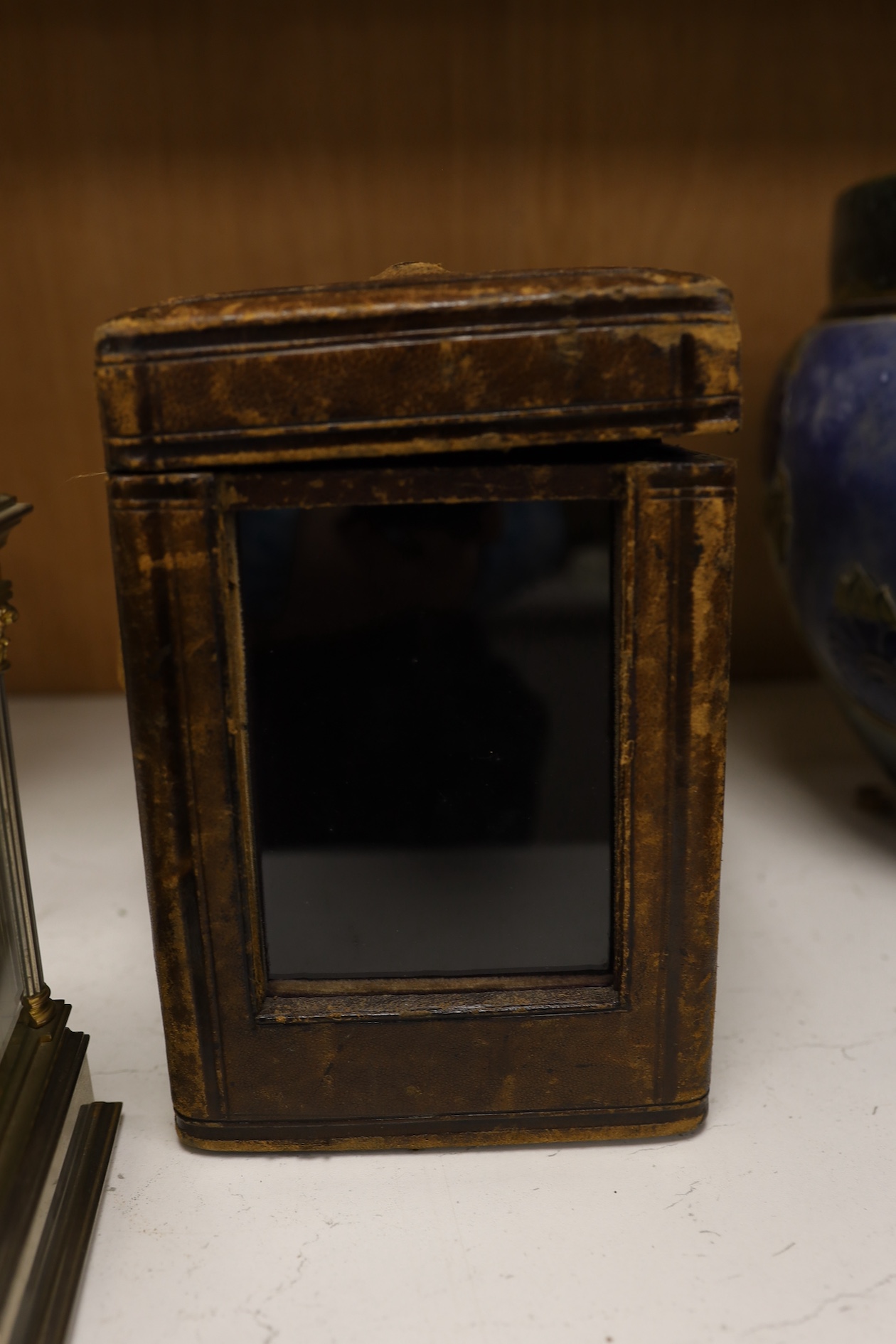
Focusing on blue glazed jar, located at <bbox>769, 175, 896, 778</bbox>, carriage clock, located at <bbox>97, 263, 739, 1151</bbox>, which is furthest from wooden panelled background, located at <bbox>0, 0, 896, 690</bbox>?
carriage clock, located at <bbox>97, 263, 739, 1151</bbox>

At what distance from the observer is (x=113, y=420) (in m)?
0.57

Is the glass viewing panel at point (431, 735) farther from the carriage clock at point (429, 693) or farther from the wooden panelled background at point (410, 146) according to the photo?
the wooden panelled background at point (410, 146)

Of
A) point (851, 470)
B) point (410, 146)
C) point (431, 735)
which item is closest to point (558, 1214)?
point (431, 735)

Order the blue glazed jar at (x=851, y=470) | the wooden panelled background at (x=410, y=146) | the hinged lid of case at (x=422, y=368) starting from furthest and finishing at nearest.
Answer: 1. the wooden panelled background at (x=410, y=146)
2. the blue glazed jar at (x=851, y=470)
3. the hinged lid of case at (x=422, y=368)

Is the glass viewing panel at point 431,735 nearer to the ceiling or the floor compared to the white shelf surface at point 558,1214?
nearer to the ceiling

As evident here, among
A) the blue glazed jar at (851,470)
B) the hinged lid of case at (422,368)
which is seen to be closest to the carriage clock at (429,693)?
the hinged lid of case at (422,368)

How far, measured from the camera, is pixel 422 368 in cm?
56

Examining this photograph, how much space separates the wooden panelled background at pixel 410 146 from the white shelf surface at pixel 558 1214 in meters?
0.84

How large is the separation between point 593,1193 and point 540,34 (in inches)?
47.6

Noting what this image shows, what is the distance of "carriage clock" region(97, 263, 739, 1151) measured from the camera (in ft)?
1.86

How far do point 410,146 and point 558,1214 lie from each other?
115 cm

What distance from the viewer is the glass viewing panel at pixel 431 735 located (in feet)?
2.02

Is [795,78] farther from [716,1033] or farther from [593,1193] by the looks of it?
[593,1193]

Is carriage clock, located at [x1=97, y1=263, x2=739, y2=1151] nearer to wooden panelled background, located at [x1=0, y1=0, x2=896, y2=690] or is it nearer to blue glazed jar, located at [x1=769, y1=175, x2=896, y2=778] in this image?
blue glazed jar, located at [x1=769, y1=175, x2=896, y2=778]
